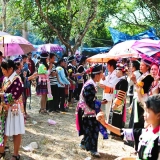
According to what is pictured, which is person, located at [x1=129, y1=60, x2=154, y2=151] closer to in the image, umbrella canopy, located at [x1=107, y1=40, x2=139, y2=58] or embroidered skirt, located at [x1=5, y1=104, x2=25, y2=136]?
umbrella canopy, located at [x1=107, y1=40, x2=139, y2=58]

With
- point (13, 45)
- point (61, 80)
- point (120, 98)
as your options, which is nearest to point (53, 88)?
point (61, 80)

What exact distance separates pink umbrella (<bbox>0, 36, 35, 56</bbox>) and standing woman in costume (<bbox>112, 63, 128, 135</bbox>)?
6.92 feet

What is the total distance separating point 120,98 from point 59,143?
1491 mm

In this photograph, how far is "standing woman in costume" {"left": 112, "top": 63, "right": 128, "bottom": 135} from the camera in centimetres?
603

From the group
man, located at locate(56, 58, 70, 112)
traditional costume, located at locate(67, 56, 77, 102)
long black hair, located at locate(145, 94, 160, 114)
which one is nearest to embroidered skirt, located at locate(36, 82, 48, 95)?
man, located at locate(56, 58, 70, 112)

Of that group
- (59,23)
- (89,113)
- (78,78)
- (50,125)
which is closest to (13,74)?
(89,113)

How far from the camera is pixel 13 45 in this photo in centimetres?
686

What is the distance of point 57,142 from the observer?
6250 mm

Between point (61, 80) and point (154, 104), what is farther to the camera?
point (61, 80)

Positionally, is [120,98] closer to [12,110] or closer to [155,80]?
[155,80]

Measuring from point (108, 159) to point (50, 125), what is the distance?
2557 mm

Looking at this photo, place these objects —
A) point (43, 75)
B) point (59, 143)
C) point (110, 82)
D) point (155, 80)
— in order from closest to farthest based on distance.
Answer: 1. point (155, 80)
2. point (59, 143)
3. point (110, 82)
4. point (43, 75)

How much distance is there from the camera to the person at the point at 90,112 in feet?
17.0

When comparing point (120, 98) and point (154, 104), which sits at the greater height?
point (154, 104)
